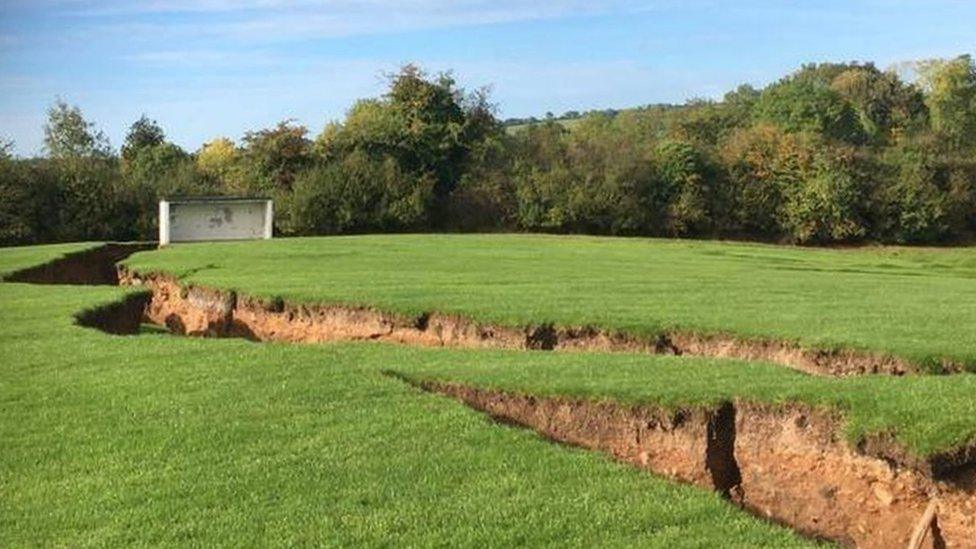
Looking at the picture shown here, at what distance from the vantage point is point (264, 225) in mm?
45281

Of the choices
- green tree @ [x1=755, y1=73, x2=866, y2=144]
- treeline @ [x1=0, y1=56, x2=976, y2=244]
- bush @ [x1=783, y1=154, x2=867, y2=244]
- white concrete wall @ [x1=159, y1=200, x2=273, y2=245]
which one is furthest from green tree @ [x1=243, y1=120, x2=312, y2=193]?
green tree @ [x1=755, y1=73, x2=866, y2=144]

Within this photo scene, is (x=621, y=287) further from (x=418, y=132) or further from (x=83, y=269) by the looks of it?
(x=418, y=132)

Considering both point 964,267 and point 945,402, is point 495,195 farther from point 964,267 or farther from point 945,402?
point 945,402

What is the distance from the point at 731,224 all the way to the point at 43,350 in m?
54.2

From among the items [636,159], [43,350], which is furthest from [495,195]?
[43,350]

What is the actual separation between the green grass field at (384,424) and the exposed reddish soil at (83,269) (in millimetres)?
8154

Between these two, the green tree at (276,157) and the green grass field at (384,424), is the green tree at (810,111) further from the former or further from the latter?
the green grass field at (384,424)

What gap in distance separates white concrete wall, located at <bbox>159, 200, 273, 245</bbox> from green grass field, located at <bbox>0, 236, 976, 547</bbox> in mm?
20802

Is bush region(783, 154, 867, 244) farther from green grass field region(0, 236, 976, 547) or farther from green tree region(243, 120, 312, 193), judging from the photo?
green grass field region(0, 236, 976, 547)

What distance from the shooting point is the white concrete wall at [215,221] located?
4191 cm

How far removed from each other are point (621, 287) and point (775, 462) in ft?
43.8

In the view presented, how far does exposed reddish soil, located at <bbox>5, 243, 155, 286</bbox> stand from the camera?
2912 cm

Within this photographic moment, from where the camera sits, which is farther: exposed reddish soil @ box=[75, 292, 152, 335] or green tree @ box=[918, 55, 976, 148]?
Answer: green tree @ box=[918, 55, 976, 148]

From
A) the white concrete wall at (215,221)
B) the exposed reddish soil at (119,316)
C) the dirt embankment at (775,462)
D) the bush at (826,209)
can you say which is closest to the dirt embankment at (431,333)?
the exposed reddish soil at (119,316)
